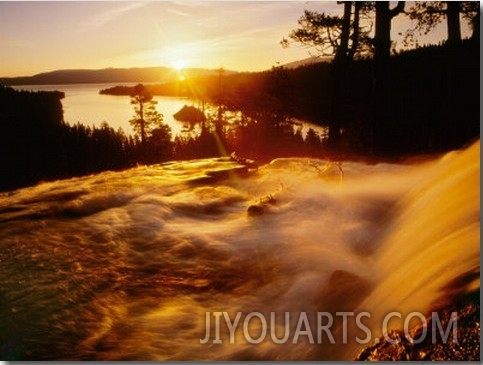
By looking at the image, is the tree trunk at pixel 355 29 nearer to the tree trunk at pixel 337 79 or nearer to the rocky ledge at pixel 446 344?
the tree trunk at pixel 337 79

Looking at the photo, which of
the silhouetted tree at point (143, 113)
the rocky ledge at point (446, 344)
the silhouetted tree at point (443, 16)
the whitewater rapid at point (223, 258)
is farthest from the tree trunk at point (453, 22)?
Result: the silhouetted tree at point (143, 113)

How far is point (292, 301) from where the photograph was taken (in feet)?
11.4

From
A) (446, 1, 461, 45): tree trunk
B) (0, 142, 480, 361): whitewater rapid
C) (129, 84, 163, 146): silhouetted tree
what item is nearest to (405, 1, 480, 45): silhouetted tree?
(446, 1, 461, 45): tree trunk

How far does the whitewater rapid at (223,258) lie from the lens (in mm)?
2994

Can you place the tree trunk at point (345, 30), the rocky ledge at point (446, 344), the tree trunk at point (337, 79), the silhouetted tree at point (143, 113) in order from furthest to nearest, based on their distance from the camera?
the silhouetted tree at point (143, 113) < the tree trunk at point (337, 79) < the tree trunk at point (345, 30) < the rocky ledge at point (446, 344)

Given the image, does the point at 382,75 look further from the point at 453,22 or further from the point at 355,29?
the point at 355,29

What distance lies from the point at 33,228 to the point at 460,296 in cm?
396

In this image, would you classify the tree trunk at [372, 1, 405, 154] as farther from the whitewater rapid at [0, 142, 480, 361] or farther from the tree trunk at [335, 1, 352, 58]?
the whitewater rapid at [0, 142, 480, 361]

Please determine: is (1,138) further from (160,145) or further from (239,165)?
(239,165)

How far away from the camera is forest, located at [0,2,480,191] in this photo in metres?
9.38

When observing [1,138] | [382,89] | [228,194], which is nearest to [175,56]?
[228,194]

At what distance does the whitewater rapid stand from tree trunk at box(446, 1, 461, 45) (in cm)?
547

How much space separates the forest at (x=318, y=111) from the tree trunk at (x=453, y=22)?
43mm

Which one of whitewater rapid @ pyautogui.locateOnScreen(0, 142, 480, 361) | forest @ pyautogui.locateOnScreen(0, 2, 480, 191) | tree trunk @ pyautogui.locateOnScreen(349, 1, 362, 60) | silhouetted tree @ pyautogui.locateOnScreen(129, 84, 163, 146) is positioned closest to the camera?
whitewater rapid @ pyautogui.locateOnScreen(0, 142, 480, 361)
